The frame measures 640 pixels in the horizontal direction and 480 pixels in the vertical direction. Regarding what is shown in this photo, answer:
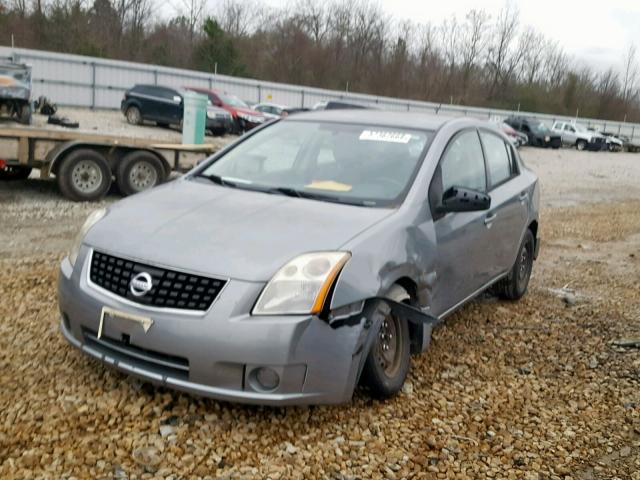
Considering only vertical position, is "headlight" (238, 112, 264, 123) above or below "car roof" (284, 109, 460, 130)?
below

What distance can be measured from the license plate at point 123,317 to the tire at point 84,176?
712 cm

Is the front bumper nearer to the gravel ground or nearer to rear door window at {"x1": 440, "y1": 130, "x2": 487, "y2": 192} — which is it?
the gravel ground

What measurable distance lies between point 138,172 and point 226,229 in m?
7.58

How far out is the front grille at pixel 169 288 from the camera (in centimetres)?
321

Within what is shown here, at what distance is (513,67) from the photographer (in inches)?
2965

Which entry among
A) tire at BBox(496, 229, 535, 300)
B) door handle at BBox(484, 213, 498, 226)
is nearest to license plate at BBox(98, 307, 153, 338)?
door handle at BBox(484, 213, 498, 226)

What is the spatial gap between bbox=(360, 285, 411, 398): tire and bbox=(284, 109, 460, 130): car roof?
150 cm

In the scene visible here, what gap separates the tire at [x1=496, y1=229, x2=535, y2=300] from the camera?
6062mm

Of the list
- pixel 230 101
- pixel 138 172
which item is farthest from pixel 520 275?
pixel 230 101

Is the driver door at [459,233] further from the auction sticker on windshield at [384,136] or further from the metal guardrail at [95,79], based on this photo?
the metal guardrail at [95,79]

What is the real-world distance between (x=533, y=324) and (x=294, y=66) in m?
55.7

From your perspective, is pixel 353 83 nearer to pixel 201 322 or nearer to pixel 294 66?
pixel 294 66

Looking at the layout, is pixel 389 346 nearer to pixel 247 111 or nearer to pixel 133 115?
pixel 247 111

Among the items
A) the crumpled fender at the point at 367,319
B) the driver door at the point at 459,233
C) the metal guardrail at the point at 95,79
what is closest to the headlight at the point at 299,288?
the crumpled fender at the point at 367,319
